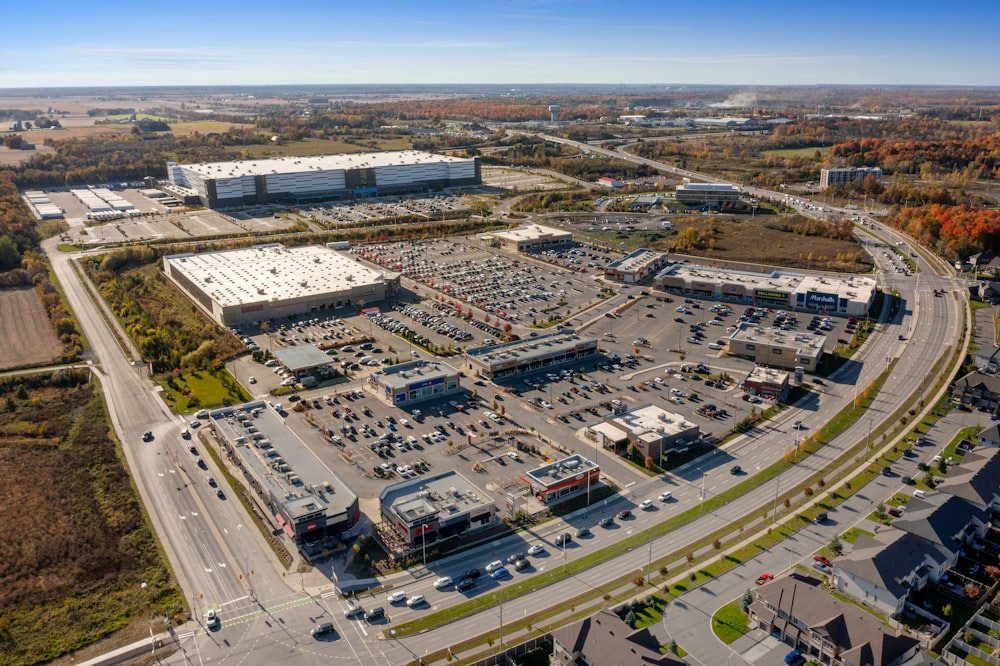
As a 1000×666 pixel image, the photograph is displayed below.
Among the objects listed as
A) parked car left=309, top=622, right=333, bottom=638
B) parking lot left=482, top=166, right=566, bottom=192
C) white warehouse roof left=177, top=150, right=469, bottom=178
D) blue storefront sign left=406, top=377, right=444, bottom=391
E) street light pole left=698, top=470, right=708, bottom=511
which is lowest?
parked car left=309, top=622, right=333, bottom=638

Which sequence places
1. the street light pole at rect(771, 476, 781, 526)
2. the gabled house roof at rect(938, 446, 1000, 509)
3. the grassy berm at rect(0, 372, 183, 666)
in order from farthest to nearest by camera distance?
1. the street light pole at rect(771, 476, 781, 526)
2. the gabled house roof at rect(938, 446, 1000, 509)
3. the grassy berm at rect(0, 372, 183, 666)

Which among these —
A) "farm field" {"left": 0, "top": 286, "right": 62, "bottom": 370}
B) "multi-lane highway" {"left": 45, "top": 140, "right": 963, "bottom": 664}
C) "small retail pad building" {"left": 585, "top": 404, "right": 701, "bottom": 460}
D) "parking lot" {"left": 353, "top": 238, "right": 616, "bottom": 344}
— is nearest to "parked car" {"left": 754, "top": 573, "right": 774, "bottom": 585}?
"multi-lane highway" {"left": 45, "top": 140, "right": 963, "bottom": 664}

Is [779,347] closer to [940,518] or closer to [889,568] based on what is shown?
[940,518]

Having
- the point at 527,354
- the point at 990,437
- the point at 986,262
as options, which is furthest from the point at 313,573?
the point at 986,262

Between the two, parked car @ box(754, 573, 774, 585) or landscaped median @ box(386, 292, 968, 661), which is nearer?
landscaped median @ box(386, 292, 968, 661)

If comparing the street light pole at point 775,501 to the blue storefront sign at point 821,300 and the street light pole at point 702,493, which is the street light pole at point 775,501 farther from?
the blue storefront sign at point 821,300

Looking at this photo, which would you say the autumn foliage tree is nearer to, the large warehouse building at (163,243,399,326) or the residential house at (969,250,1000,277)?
the residential house at (969,250,1000,277)

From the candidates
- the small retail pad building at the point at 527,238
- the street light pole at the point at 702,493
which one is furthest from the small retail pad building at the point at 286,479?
the small retail pad building at the point at 527,238
